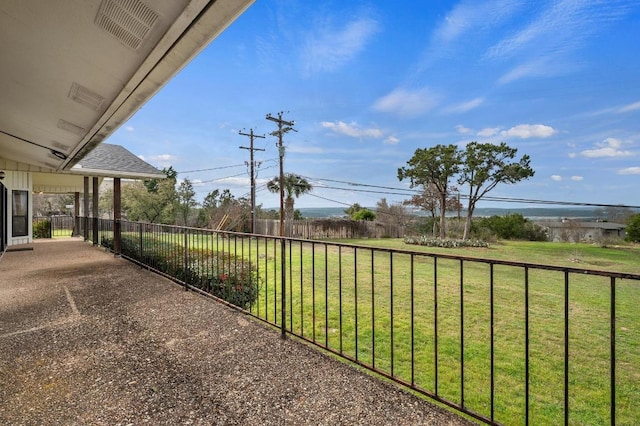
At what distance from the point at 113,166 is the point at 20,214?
13.9ft

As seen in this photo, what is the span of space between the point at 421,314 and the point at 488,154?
58.2ft

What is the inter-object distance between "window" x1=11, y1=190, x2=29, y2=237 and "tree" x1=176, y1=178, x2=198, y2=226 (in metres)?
10.4

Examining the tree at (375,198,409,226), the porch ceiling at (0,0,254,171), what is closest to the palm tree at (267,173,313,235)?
the tree at (375,198,409,226)

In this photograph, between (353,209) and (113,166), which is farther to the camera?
(353,209)

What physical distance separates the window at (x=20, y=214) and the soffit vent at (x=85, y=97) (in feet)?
27.4

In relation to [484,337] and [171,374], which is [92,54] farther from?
[484,337]

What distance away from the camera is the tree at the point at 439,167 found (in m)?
19.2

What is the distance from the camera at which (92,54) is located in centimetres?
214

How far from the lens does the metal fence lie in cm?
183

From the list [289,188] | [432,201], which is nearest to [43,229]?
[289,188]

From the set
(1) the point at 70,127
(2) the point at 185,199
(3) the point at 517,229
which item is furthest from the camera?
(2) the point at 185,199

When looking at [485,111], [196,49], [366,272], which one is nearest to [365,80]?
[485,111]

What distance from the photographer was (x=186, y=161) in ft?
89.9

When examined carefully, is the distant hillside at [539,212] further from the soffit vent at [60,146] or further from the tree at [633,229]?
the soffit vent at [60,146]
